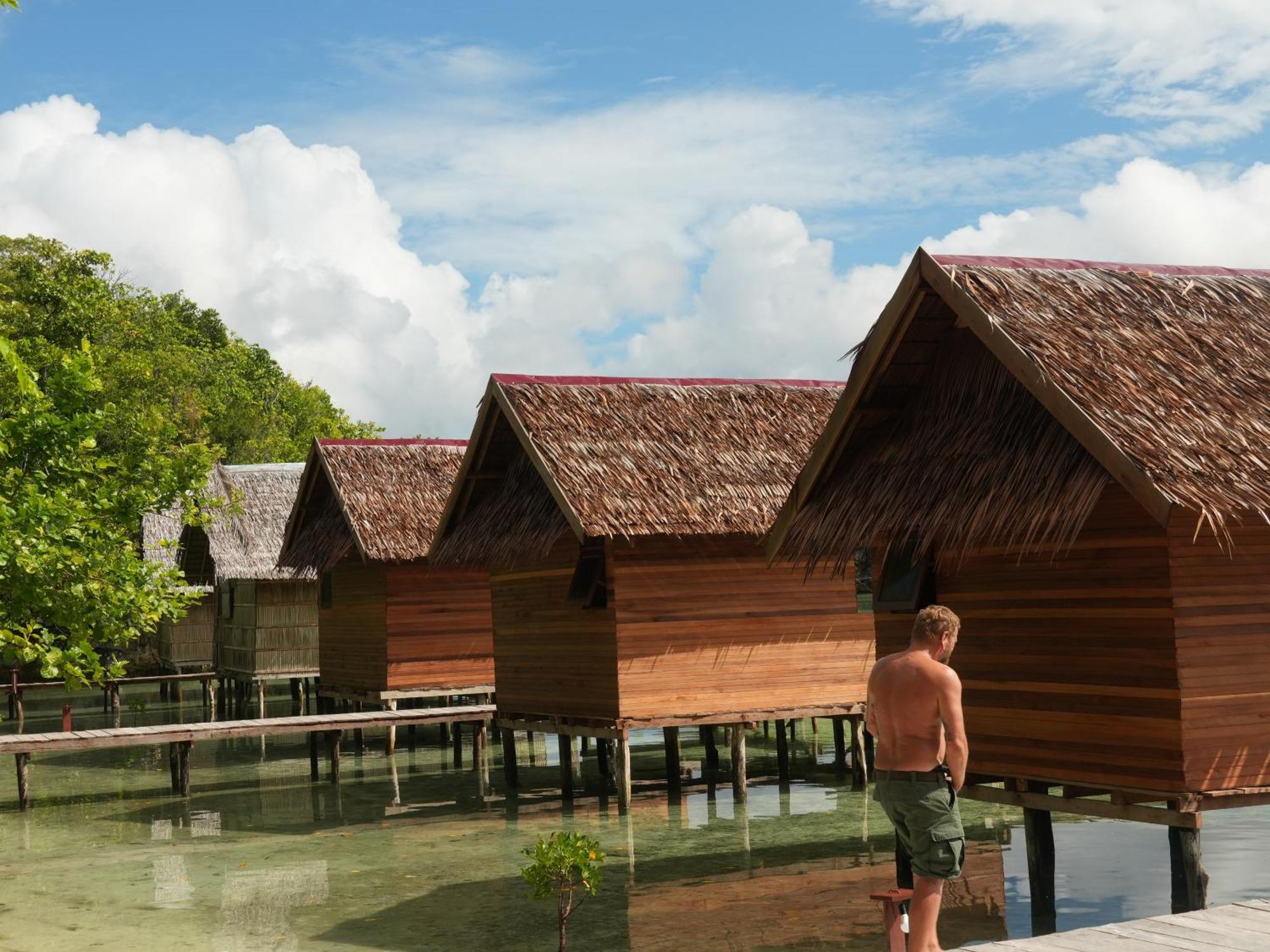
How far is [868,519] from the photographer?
10797mm

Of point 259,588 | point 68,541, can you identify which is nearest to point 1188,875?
point 68,541

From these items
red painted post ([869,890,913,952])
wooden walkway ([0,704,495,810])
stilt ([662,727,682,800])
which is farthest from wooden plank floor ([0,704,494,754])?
red painted post ([869,890,913,952])

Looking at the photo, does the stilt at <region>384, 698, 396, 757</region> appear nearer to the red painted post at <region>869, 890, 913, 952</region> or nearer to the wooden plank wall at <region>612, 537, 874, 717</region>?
the wooden plank wall at <region>612, 537, 874, 717</region>

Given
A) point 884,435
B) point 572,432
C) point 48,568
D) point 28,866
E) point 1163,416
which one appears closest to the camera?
point 1163,416

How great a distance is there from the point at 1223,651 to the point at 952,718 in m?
3.45

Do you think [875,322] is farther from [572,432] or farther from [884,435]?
[572,432]

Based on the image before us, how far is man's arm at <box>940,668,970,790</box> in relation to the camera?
21.8ft

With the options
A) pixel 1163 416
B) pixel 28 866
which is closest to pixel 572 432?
pixel 28 866

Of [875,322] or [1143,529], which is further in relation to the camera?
[875,322]

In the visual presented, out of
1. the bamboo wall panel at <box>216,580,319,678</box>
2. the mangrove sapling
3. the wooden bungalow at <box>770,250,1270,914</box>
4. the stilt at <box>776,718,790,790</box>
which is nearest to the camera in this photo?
the mangrove sapling

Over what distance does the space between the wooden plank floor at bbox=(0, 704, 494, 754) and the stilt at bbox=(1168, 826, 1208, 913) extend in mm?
10925

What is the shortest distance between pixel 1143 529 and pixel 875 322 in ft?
7.96

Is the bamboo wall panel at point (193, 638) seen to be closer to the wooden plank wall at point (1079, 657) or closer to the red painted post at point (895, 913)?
the wooden plank wall at point (1079, 657)

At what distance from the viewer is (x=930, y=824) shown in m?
6.84
